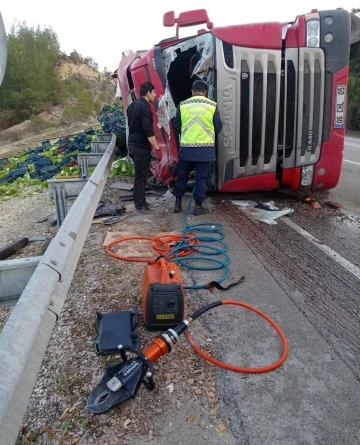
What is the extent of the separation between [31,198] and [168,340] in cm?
698

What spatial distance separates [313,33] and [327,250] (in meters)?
2.86

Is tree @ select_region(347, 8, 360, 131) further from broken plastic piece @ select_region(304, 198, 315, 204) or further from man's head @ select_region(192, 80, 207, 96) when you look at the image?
man's head @ select_region(192, 80, 207, 96)

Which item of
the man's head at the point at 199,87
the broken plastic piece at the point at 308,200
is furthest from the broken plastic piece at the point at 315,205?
the man's head at the point at 199,87

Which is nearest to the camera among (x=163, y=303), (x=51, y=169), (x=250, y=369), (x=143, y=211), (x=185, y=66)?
(x=250, y=369)

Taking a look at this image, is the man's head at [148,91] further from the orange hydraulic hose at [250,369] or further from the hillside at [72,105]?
the hillside at [72,105]

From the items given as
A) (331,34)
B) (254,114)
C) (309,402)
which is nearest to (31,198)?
(254,114)

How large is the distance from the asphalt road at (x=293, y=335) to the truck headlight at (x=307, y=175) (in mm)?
1105

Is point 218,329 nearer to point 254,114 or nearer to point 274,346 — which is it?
point 274,346

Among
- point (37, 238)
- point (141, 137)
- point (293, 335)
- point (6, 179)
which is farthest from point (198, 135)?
point (6, 179)

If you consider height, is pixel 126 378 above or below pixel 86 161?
below

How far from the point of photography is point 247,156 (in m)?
5.55

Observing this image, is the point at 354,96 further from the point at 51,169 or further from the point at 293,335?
the point at 293,335

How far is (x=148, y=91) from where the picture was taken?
5.46 m

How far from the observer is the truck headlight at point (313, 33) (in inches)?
199
